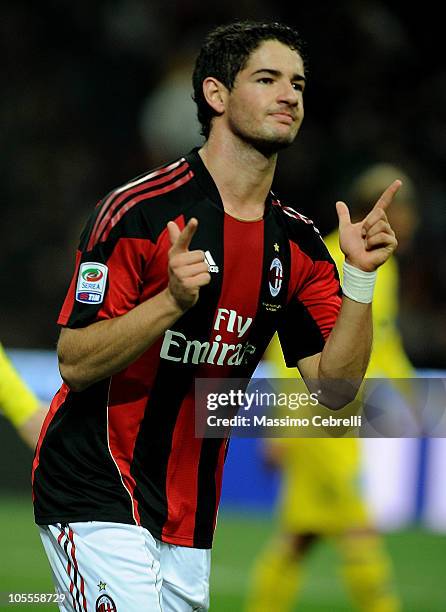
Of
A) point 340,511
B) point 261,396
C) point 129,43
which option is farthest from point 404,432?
point 129,43

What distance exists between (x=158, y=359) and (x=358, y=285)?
2.09ft

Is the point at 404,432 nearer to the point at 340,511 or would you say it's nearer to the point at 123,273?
the point at 340,511

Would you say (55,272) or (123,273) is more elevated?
(55,272)

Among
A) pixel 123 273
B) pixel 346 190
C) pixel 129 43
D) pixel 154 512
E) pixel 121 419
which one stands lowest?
pixel 154 512

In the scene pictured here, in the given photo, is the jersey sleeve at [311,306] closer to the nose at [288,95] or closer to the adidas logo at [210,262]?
the adidas logo at [210,262]

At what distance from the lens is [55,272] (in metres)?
11.1

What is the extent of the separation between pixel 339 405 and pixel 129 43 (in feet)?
27.3

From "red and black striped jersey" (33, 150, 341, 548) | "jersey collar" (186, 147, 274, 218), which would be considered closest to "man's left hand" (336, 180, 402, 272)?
"red and black striped jersey" (33, 150, 341, 548)

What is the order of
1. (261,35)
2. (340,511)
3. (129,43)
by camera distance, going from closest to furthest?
(261,35) → (340,511) → (129,43)

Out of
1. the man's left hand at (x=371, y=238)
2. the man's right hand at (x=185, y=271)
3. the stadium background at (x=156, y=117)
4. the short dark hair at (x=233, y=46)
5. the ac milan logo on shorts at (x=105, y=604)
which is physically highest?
the stadium background at (x=156, y=117)

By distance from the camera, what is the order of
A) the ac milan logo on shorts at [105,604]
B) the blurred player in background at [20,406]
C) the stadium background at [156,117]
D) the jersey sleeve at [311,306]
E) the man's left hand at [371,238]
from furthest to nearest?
the stadium background at [156,117], the blurred player in background at [20,406], the jersey sleeve at [311,306], the man's left hand at [371,238], the ac milan logo on shorts at [105,604]

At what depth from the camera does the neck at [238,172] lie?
3965mm

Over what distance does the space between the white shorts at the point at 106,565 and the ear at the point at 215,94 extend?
1304mm

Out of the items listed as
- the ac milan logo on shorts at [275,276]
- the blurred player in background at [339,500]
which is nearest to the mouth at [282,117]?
the ac milan logo on shorts at [275,276]
